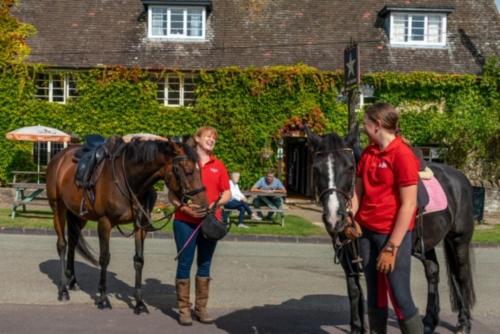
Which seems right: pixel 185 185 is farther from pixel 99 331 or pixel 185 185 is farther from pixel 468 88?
pixel 468 88

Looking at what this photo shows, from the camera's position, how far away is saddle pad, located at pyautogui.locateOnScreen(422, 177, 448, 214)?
618 centimetres

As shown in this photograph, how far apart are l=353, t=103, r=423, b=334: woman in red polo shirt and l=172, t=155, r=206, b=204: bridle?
214cm

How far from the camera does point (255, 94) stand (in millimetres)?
24281

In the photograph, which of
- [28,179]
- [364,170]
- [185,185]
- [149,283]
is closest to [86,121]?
[28,179]

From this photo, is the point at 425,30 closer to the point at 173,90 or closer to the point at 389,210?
the point at 173,90

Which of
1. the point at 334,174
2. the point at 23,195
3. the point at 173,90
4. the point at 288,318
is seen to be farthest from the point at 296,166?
the point at 334,174

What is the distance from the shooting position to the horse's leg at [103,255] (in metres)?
7.18

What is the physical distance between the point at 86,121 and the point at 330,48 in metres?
10.3

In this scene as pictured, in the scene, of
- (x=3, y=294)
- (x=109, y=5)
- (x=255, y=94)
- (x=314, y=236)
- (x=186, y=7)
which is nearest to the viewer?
(x=3, y=294)

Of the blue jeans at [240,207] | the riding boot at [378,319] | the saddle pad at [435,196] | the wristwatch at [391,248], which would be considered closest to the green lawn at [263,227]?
the blue jeans at [240,207]

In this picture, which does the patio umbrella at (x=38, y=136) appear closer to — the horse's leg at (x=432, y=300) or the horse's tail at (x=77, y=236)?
the horse's tail at (x=77, y=236)

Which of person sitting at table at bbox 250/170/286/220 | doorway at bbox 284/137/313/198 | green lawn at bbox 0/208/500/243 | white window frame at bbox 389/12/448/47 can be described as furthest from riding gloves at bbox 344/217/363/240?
doorway at bbox 284/137/313/198

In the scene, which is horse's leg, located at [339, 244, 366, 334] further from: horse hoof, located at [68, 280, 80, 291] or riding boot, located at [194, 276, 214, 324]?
horse hoof, located at [68, 280, 80, 291]

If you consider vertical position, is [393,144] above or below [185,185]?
above
